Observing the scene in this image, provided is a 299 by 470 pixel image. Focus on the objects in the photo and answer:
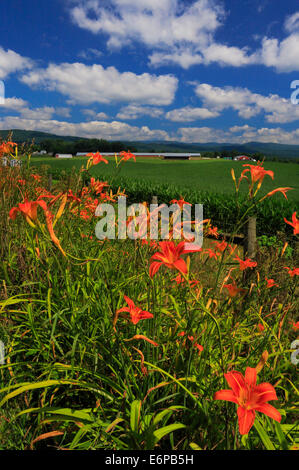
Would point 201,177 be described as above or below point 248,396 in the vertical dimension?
above

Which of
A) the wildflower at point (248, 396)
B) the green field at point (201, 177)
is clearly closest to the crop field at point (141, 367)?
the wildflower at point (248, 396)

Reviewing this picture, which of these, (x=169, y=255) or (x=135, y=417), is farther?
(x=135, y=417)

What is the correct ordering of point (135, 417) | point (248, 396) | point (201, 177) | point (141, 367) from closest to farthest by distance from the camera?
point (248, 396)
point (135, 417)
point (141, 367)
point (201, 177)

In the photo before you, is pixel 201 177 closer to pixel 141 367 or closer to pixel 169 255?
pixel 141 367

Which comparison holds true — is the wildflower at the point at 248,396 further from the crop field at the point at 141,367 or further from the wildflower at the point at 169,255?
the wildflower at the point at 169,255

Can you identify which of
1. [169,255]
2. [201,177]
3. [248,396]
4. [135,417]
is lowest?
[135,417]

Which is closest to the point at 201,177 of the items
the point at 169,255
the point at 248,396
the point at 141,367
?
the point at 141,367

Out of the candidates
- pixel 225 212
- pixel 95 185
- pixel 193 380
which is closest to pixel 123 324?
pixel 193 380

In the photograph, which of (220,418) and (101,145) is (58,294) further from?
(101,145)

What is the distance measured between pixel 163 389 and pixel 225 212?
9.36 m

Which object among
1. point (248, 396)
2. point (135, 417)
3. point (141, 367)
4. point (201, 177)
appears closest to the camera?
point (248, 396)

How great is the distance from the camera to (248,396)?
873 mm
